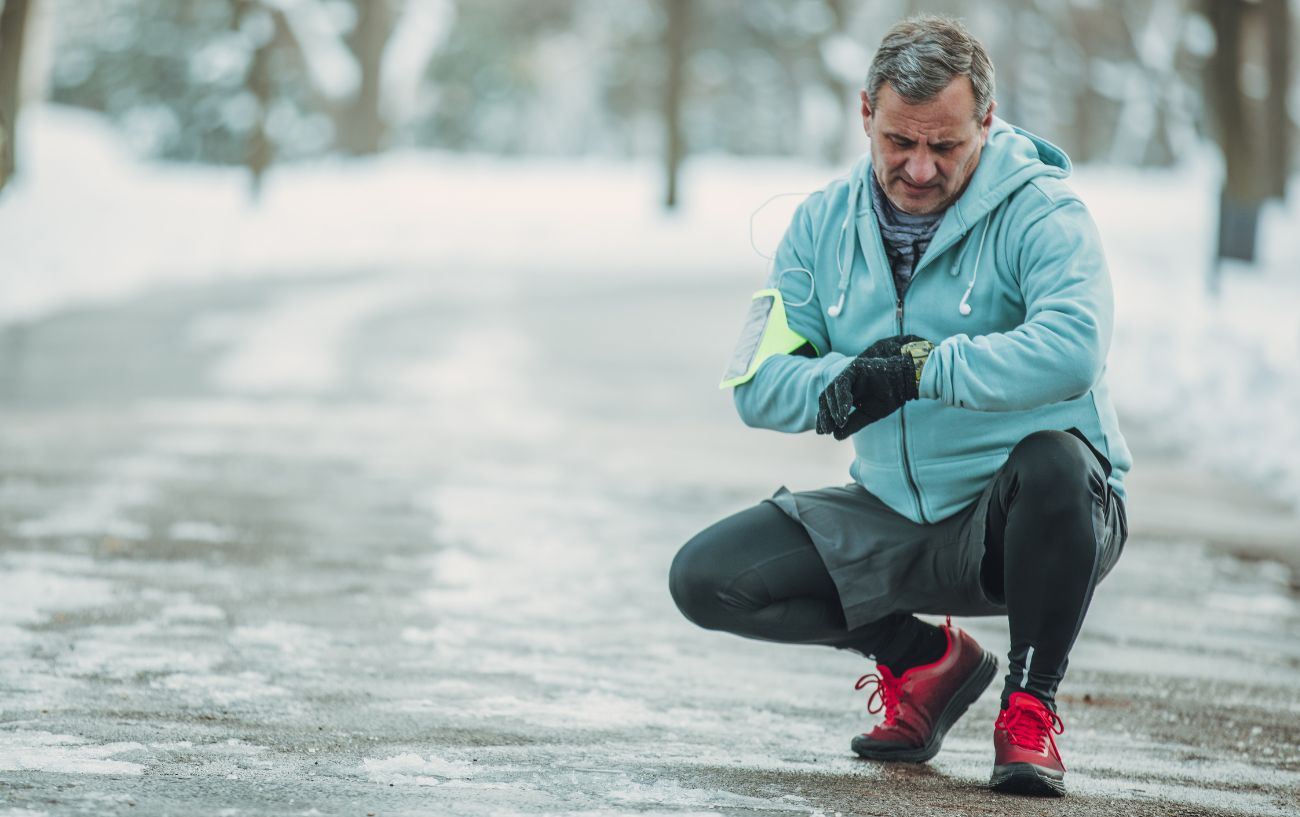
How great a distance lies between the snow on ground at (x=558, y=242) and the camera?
13.4 metres

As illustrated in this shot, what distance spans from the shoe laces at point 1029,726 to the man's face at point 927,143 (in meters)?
1.11

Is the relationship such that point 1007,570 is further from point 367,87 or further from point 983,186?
point 367,87

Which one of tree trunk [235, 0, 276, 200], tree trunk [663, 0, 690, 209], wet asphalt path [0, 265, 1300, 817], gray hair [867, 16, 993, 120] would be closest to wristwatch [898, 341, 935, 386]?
gray hair [867, 16, 993, 120]

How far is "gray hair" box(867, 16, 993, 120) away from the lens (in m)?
3.95

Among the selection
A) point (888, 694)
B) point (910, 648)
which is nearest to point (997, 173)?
point (910, 648)

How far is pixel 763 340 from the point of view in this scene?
13.9ft

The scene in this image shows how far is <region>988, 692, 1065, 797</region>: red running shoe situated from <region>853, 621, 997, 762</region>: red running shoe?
31 centimetres

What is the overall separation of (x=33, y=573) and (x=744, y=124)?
200ft

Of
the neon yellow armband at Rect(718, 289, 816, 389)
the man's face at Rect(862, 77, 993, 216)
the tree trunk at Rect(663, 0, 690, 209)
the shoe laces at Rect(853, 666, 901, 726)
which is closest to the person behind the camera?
the man's face at Rect(862, 77, 993, 216)

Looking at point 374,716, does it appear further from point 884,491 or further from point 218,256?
point 218,256

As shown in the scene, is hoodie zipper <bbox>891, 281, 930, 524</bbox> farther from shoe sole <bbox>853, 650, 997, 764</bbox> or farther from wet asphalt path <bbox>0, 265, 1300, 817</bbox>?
wet asphalt path <bbox>0, 265, 1300, 817</bbox>

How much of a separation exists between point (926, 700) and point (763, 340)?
0.91 m

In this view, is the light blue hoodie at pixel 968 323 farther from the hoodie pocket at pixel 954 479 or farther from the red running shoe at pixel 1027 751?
the red running shoe at pixel 1027 751

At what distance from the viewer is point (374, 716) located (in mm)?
4480
